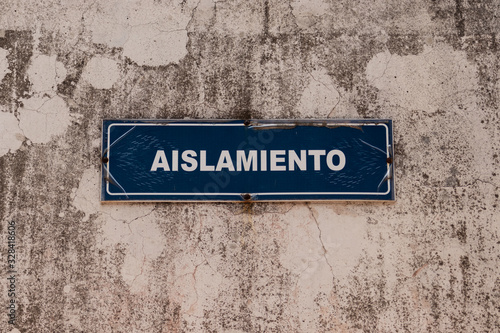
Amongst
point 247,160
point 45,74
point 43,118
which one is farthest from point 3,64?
point 247,160

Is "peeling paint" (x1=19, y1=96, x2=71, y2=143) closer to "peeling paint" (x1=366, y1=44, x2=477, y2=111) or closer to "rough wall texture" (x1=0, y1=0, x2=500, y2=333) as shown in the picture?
"rough wall texture" (x1=0, y1=0, x2=500, y2=333)

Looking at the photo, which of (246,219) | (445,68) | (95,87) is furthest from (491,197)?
(95,87)

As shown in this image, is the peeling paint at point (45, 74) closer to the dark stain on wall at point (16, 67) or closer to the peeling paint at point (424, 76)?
the dark stain on wall at point (16, 67)

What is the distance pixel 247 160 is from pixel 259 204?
221 mm

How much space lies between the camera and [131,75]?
2.45 metres

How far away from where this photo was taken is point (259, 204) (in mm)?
2357

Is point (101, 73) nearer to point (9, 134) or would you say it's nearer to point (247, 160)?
point (9, 134)

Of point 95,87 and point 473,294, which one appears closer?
point 473,294

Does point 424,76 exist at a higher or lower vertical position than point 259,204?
higher

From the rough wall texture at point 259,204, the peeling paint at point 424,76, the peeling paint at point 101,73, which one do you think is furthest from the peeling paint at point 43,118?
the peeling paint at point 424,76

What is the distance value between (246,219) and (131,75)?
924 mm

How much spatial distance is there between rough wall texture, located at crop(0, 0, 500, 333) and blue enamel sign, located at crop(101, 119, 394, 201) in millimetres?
68

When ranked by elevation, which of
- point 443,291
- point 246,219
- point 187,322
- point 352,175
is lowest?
point 187,322

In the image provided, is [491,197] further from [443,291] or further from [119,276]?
[119,276]
